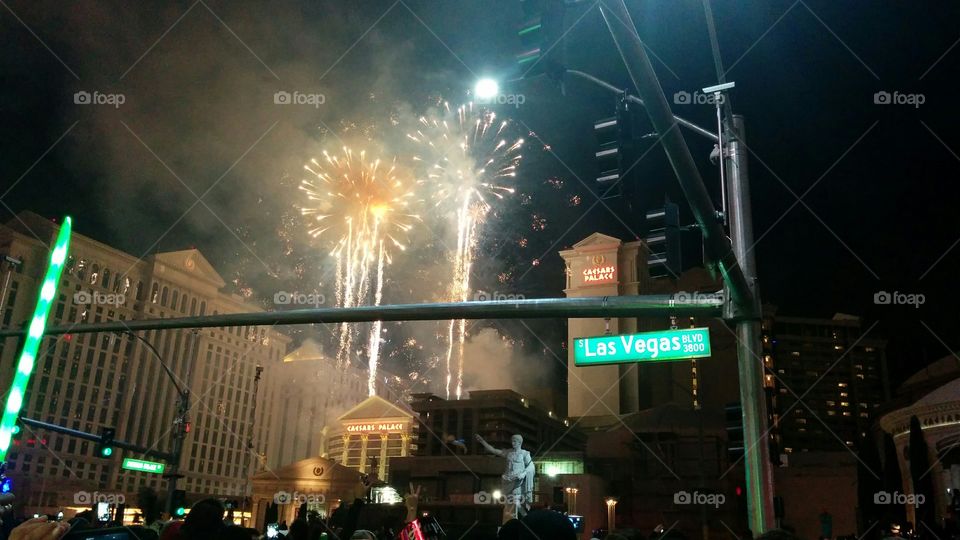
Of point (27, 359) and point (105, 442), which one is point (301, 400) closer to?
point (105, 442)

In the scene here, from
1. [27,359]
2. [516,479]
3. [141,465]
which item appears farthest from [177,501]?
[516,479]

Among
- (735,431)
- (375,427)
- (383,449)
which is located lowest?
(735,431)

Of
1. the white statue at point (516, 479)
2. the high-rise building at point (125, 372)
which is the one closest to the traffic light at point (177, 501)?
the white statue at point (516, 479)

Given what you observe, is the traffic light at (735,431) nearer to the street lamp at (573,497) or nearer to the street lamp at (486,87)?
the street lamp at (486,87)

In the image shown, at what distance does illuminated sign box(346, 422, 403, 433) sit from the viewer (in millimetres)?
119688

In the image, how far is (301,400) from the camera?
156 metres

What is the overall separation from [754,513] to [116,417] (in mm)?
127590

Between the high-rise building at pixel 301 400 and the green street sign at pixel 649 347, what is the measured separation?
457 ft

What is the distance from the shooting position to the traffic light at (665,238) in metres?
7.91

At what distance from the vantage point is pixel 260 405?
470 feet

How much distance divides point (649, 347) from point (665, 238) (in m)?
3.05

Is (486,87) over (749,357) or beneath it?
over

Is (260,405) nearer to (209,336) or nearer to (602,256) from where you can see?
(209,336)

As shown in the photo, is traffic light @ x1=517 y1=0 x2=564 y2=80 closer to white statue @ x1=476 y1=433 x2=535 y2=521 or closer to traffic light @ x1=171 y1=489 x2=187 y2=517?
white statue @ x1=476 y1=433 x2=535 y2=521
